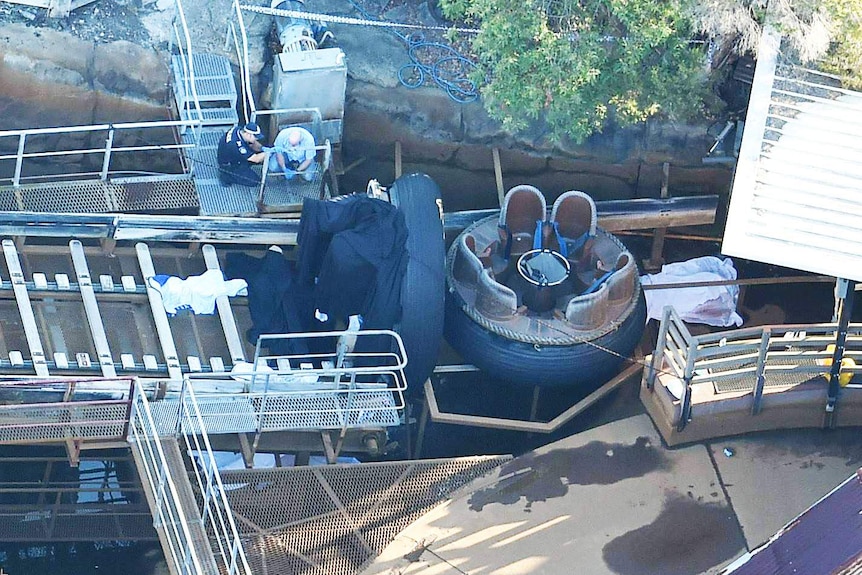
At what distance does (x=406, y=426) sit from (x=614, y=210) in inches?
157

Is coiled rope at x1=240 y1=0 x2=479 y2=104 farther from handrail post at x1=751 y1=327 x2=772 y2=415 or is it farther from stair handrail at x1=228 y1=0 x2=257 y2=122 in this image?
handrail post at x1=751 y1=327 x2=772 y2=415

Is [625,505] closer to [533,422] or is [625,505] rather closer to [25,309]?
[533,422]

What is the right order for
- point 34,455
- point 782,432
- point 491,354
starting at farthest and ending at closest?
point 34,455
point 491,354
point 782,432

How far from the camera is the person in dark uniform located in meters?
15.2

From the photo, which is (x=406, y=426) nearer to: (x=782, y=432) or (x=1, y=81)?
(x=782, y=432)

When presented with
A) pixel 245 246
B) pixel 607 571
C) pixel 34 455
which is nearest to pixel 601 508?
pixel 607 571

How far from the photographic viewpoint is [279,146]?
50.8ft

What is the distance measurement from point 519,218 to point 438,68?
235 centimetres

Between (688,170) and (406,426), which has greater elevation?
(688,170)

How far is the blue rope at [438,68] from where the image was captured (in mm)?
16906

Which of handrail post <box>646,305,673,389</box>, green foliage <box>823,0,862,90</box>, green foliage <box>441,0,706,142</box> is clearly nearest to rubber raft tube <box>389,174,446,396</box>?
green foliage <box>441,0,706,142</box>

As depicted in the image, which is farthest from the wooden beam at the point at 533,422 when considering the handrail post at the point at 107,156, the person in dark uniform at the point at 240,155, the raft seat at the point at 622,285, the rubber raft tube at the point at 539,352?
the handrail post at the point at 107,156

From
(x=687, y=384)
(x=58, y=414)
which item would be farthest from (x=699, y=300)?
(x=58, y=414)

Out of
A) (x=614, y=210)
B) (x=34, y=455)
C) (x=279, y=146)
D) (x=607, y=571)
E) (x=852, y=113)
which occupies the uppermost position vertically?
(x=852, y=113)
